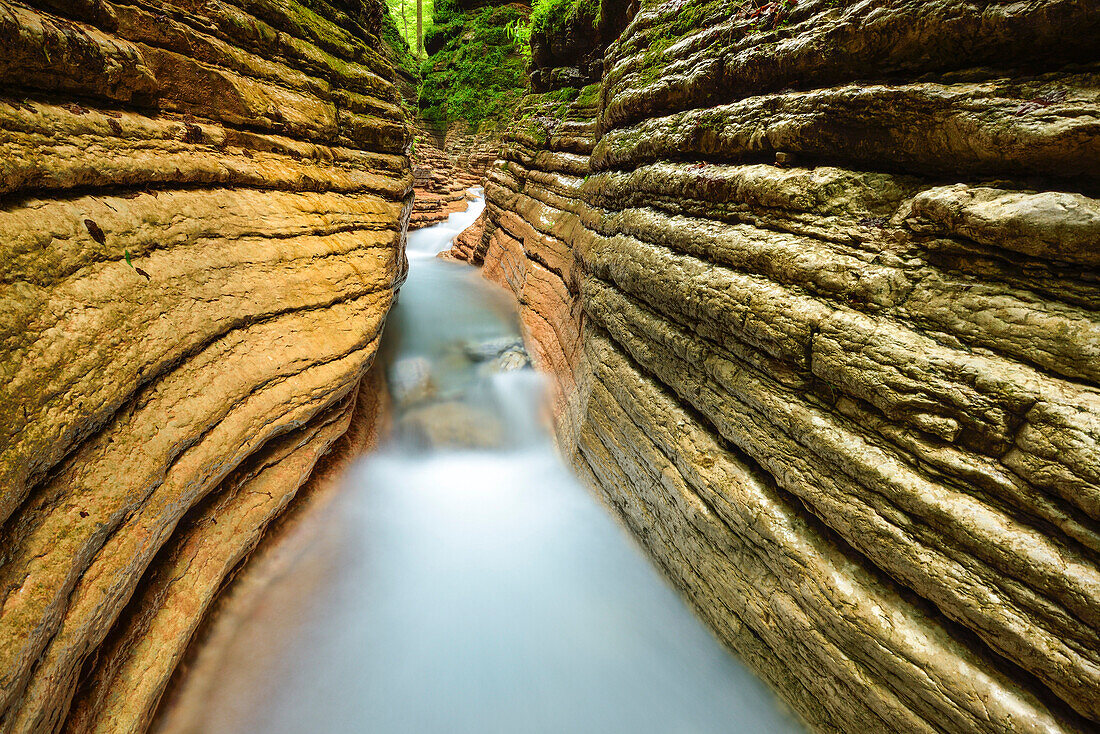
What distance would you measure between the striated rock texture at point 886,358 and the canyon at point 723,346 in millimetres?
15

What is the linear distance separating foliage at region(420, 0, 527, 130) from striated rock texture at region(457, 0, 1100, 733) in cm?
1740

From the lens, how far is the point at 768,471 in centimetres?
276

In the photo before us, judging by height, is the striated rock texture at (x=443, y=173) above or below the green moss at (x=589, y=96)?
below

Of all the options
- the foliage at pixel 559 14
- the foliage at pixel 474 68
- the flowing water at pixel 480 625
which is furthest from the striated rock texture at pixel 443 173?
the flowing water at pixel 480 625

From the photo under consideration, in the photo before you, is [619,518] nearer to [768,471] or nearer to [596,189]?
[768,471]

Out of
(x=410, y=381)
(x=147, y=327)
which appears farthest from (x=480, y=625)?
(x=410, y=381)

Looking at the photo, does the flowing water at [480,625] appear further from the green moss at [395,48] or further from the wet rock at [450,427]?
the green moss at [395,48]

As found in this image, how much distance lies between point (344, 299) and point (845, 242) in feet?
14.3

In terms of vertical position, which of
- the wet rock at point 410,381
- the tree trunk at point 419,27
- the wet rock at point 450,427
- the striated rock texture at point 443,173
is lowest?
the wet rock at point 450,427

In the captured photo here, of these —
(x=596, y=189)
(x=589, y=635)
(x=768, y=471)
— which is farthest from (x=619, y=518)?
(x=596, y=189)

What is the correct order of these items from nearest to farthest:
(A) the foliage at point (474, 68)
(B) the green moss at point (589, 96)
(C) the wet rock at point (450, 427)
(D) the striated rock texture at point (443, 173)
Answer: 1. (C) the wet rock at point (450, 427)
2. (B) the green moss at point (589, 96)
3. (D) the striated rock texture at point (443, 173)
4. (A) the foliage at point (474, 68)

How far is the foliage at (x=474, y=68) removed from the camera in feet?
60.2

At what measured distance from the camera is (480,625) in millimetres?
3656

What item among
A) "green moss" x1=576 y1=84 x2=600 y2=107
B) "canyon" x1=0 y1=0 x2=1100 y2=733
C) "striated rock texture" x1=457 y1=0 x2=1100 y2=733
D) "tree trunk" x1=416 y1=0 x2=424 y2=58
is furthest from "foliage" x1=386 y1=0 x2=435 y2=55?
"striated rock texture" x1=457 y1=0 x2=1100 y2=733
